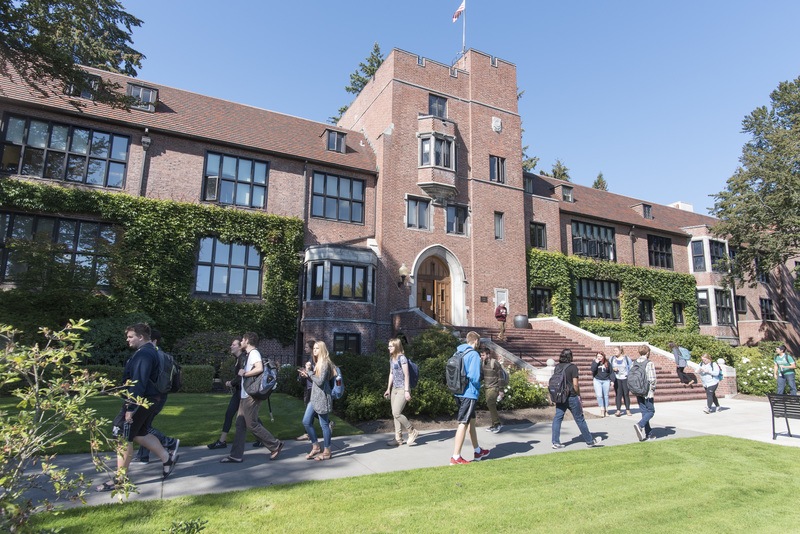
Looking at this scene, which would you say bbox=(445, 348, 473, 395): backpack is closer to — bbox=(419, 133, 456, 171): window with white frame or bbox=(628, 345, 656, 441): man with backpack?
bbox=(628, 345, 656, 441): man with backpack

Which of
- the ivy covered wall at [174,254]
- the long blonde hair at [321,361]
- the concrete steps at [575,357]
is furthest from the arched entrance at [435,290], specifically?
the long blonde hair at [321,361]

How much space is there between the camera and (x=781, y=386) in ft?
44.6

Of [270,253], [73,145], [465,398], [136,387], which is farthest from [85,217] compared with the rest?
[465,398]

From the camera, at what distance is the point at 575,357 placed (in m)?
18.6

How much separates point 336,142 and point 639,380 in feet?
57.5

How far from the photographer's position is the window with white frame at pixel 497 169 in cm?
2483

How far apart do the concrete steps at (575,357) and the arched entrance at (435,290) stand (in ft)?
8.29

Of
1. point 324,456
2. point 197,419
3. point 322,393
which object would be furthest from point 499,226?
point 324,456

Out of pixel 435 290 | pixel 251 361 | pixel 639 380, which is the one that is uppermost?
pixel 435 290

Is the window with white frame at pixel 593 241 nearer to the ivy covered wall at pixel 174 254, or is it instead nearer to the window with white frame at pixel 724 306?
the window with white frame at pixel 724 306

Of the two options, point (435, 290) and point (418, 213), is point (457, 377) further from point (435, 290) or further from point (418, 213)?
point (418, 213)

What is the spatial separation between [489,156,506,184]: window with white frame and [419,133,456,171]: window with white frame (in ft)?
9.51

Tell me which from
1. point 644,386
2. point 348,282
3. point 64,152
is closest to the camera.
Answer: point 644,386

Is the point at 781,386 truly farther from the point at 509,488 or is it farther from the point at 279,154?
the point at 279,154
